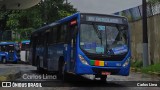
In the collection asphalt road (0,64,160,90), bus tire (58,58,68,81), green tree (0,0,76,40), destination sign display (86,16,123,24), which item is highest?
green tree (0,0,76,40)

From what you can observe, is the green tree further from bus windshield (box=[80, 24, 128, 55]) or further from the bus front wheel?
bus windshield (box=[80, 24, 128, 55])

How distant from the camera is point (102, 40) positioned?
15484 mm

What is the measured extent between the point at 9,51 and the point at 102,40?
111ft

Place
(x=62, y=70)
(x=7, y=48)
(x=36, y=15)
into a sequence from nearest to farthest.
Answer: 1. (x=62, y=70)
2. (x=7, y=48)
3. (x=36, y=15)

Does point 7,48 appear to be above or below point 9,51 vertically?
above

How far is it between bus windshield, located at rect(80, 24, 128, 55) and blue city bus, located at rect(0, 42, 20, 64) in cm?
3310

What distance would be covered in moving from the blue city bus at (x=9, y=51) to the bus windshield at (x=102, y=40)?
33.1 meters

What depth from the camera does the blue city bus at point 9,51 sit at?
4772 cm

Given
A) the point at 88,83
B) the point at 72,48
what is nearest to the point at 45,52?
the point at 88,83

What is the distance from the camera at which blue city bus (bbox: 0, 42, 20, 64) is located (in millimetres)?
47719

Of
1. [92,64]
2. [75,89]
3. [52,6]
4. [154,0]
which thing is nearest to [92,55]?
[92,64]

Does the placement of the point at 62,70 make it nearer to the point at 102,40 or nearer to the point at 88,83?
the point at 88,83

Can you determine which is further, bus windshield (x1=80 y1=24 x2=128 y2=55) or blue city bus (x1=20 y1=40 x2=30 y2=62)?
blue city bus (x1=20 y1=40 x2=30 y2=62)

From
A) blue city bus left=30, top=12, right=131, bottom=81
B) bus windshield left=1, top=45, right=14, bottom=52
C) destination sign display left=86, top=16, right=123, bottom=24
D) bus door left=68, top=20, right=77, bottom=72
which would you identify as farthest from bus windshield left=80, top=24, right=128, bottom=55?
bus windshield left=1, top=45, right=14, bottom=52
